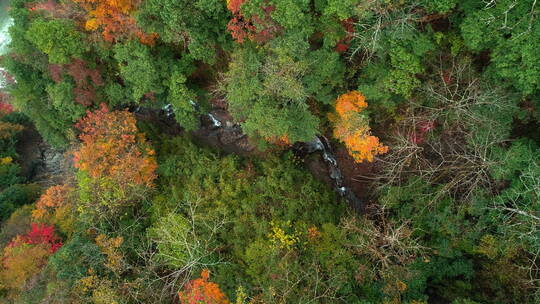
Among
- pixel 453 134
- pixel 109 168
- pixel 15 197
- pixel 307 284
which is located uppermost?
pixel 453 134

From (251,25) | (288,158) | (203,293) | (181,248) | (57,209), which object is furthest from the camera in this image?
(288,158)

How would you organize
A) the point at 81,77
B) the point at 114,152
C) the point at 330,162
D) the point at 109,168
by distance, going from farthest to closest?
the point at 330,162 → the point at 81,77 → the point at 114,152 → the point at 109,168

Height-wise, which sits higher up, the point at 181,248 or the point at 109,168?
the point at 109,168

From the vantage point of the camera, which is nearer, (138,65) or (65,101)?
(138,65)

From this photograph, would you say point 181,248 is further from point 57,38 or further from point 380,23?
point 380,23

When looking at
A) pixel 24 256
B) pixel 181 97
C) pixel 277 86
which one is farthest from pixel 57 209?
pixel 277 86

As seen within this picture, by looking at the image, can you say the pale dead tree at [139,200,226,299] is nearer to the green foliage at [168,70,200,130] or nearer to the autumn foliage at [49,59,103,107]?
the green foliage at [168,70,200,130]

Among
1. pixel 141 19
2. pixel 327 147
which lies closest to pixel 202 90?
pixel 141 19

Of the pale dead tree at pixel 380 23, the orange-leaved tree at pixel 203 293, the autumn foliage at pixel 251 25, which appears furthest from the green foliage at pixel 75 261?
the pale dead tree at pixel 380 23
